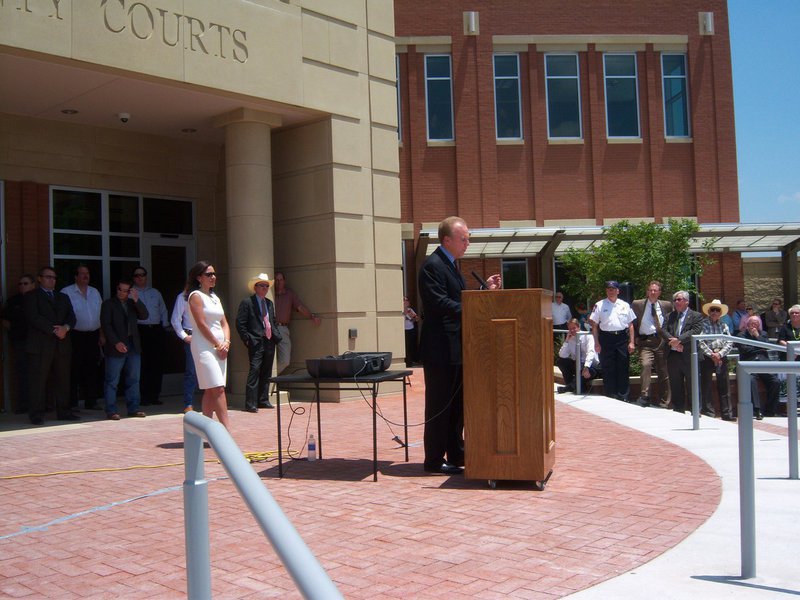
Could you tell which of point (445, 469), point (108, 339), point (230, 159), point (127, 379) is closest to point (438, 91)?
point (230, 159)

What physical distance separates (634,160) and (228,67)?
672 inches

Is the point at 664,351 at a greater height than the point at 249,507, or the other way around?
the point at 249,507

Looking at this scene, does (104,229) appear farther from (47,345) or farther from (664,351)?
(664,351)

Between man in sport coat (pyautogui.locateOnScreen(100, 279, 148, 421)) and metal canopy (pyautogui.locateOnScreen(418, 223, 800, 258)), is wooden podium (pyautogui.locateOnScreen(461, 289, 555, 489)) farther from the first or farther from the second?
metal canopy (pyautogui.locateOnScreen(418, 223, 800, 258))

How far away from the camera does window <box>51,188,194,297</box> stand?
1295 centimetres

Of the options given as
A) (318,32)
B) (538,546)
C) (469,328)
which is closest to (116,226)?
(318,32)

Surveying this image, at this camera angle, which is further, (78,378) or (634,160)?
(634,160)

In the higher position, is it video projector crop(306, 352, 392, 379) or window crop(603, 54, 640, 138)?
window crop(603, 54, 640, 138)

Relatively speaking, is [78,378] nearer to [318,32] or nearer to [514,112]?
[318,32]

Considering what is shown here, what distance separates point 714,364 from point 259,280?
295 inches

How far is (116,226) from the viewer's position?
13.7 meters

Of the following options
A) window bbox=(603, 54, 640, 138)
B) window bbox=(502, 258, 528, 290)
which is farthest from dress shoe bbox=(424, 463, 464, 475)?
window bbox=(603, 54, 640, 138)

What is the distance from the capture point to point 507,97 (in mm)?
25219

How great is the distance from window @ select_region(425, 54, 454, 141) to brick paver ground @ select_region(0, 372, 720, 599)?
685 inches
